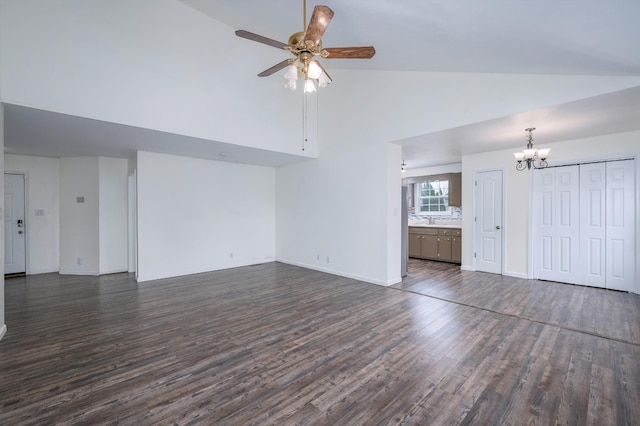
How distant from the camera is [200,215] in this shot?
609cm

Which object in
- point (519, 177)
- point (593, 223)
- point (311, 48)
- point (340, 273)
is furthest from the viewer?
point (340, 273)

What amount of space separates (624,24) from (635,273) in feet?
14.3

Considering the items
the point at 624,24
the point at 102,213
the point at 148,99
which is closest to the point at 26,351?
the point at 148,99

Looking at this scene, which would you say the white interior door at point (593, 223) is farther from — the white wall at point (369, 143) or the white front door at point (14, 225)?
the white front door at point (14, 225)

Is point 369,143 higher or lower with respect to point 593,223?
higher

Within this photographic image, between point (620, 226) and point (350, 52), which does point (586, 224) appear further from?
point (350, 52)

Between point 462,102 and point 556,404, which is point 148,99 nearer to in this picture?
point 462,102

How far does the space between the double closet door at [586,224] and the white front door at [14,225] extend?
10467 mm

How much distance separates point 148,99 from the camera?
A: 3955 mm

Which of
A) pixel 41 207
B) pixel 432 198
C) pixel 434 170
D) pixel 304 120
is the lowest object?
pixel 41 207

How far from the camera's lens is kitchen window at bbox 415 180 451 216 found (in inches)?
309

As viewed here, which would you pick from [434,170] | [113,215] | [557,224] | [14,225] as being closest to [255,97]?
[113,215]

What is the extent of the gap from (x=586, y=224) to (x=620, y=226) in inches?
15.6

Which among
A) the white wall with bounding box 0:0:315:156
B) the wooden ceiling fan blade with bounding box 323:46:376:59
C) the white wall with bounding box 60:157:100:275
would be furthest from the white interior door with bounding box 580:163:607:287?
the white wall with bounding box 60:157:100:275
